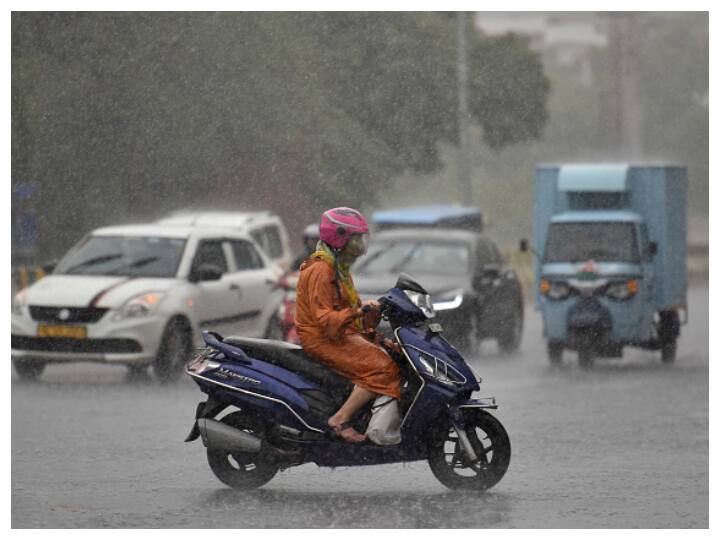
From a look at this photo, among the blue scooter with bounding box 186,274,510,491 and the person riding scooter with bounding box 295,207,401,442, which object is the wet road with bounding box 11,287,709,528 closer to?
the blue scooter with bounding box 186,274,510,491

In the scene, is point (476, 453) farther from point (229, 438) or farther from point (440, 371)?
point (229, 438)

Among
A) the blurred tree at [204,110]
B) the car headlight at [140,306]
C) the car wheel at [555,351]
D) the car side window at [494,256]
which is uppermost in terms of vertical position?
the blurred tree at [204,110]

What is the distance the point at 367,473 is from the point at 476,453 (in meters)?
1.40

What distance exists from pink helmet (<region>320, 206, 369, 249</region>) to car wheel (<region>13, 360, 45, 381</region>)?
27.8 ft

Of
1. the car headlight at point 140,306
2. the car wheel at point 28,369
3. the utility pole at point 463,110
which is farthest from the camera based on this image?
the utility pole at point 463,110

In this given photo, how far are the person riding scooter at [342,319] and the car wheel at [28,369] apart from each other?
319 inches

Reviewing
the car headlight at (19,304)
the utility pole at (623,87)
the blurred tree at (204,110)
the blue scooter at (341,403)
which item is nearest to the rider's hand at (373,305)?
the blue scooter at (341,403)

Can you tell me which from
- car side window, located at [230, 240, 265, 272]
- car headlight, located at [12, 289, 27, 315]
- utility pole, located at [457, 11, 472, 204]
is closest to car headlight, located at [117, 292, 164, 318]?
car headlight, located at [12, 289, 27, 315]

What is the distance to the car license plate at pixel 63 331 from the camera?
1606 centimetres

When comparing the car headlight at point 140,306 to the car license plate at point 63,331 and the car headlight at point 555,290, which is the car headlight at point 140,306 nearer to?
the car license plate at point 63,331

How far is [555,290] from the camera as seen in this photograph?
1941cm

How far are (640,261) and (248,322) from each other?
4616 mm

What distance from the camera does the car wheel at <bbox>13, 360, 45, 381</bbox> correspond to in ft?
55.0

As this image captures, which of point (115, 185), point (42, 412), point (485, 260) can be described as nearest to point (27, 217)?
point (115, 185)
